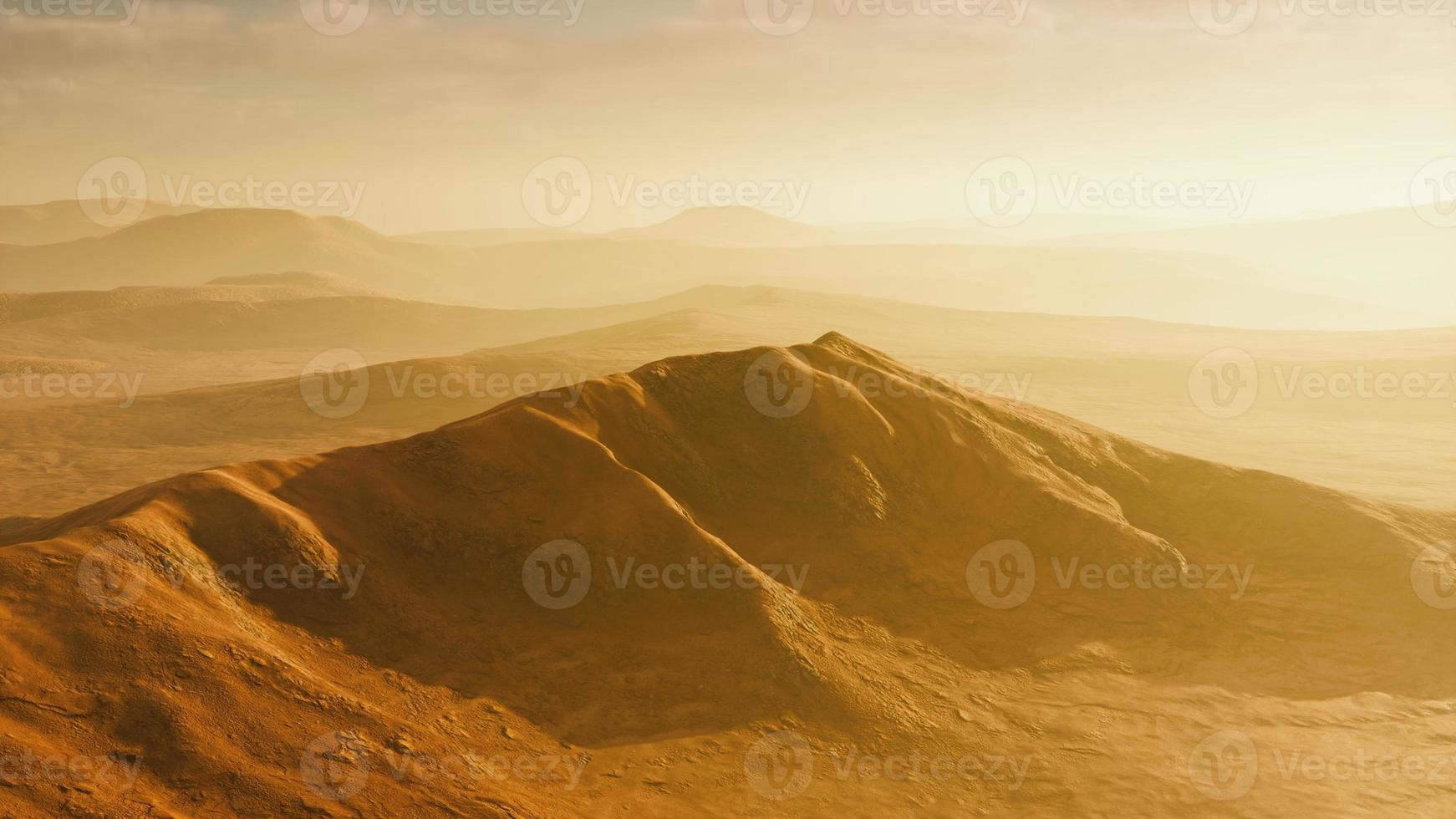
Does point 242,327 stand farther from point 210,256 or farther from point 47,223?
point 47,223

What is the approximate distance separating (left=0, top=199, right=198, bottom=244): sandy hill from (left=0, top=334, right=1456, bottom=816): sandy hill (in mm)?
177396

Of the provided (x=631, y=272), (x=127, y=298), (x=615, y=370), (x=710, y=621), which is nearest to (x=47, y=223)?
(x=631, y=272)

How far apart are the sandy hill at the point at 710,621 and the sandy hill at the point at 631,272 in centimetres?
10859

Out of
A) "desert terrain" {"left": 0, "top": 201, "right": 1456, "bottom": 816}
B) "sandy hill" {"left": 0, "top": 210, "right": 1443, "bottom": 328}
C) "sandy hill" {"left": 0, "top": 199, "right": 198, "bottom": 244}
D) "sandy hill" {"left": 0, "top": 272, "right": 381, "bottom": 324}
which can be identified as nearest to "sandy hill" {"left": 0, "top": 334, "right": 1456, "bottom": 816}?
"desert terrain" {"left": 0, "top": 201, "right": 1456, "bottom": 816}

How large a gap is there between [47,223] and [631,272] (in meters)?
103

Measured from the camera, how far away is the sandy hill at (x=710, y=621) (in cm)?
832

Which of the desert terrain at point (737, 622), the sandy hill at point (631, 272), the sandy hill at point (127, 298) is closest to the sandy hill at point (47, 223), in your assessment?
the sandy hill at point (631, 272)

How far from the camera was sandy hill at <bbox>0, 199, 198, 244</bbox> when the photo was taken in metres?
157

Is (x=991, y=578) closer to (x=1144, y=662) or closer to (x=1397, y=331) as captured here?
(x=1144, y=662)

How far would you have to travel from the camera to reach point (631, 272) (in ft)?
528

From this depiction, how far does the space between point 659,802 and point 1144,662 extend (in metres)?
8.63

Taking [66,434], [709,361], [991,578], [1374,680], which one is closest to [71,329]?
[66,434]

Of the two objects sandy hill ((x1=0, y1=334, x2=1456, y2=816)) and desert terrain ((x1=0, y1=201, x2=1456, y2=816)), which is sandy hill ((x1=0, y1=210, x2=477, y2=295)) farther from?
sandy hill ((x1=0, y1=334, x2=1456, y2=816))

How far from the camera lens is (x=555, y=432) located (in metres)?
14.0
